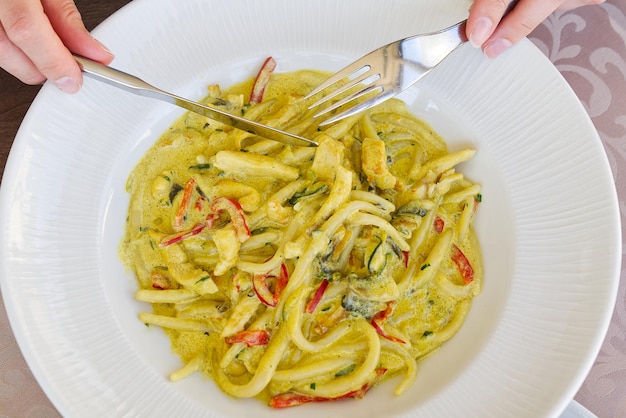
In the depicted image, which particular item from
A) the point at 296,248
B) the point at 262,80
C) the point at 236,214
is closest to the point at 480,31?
the point at 262,80

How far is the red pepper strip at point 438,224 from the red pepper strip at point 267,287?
84cm

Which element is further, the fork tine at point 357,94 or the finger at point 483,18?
the fork tine at point 357,94

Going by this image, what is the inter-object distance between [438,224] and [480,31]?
101 cm

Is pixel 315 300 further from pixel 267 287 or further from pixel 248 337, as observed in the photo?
pixel 248 337

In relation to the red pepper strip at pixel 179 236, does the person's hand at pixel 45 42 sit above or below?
above

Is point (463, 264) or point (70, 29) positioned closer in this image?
point (70, 29)

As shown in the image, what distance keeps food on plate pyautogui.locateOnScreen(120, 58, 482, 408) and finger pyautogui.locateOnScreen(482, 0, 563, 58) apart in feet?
1.88

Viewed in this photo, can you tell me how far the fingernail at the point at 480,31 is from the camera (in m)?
2.52

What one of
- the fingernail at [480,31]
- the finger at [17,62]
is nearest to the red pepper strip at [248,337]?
the finger at [17,62]

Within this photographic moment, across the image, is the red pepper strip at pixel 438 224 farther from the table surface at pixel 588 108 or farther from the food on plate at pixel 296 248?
the table surface at pixel 588 108

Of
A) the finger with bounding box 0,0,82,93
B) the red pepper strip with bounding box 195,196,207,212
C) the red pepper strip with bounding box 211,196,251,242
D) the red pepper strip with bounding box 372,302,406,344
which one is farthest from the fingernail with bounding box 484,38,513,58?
the finger with bounding box 0,0,82,93

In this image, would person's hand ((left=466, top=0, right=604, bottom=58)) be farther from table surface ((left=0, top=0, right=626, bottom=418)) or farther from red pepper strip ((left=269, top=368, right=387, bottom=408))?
red pepper strip ((left=269, top=368, right=387, bottom=408))

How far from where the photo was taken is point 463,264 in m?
2.97

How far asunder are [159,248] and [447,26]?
1813 millimetres
